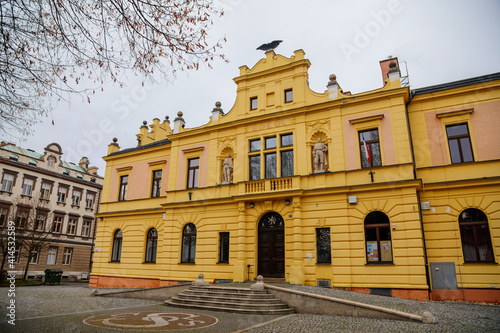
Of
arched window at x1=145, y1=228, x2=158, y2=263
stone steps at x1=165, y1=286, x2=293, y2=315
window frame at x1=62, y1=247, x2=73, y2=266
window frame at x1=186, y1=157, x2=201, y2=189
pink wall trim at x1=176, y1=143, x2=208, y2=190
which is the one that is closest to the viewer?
stone steps at x1=165, y1=286, x2=293, y2=315

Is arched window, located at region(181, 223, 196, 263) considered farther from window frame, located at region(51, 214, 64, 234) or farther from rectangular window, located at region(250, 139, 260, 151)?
window frame, located at region(51, 214, 64, 234)

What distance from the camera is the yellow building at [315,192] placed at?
14352mm

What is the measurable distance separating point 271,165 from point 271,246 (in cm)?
439

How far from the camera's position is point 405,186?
14578 mm

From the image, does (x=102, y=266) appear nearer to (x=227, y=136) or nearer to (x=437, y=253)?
(x=227, y=136)

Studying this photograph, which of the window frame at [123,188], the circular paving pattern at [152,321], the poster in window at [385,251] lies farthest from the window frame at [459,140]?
the window frame at [123,188]

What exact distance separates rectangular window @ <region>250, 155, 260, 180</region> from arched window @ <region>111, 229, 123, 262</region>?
434 inches

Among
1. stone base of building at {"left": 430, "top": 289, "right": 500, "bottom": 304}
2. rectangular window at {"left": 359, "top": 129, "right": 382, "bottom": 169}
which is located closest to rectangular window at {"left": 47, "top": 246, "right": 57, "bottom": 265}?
rectangular window at {"left": 359, "top": 129, "right": 382, "bottom": 169}

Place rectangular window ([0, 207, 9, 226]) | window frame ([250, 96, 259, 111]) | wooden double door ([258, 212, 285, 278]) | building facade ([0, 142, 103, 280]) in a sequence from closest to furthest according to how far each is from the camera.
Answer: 1. wooden double door ([258, 212, 285, 278])
2. window frame ([250, 96, 259, 111])
3. rectangular window ([0, 207, 9, 226])
4. building facade ([0, 142, 103, 280])

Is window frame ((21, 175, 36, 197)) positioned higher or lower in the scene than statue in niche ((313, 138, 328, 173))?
higher

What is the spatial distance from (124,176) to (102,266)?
6494 millimetres

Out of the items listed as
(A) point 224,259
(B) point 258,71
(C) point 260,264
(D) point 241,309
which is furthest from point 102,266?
(B) point 258,71

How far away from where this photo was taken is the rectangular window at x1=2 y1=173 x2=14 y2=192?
32456mm

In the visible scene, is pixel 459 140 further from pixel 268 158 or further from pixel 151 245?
pixel 151 245
